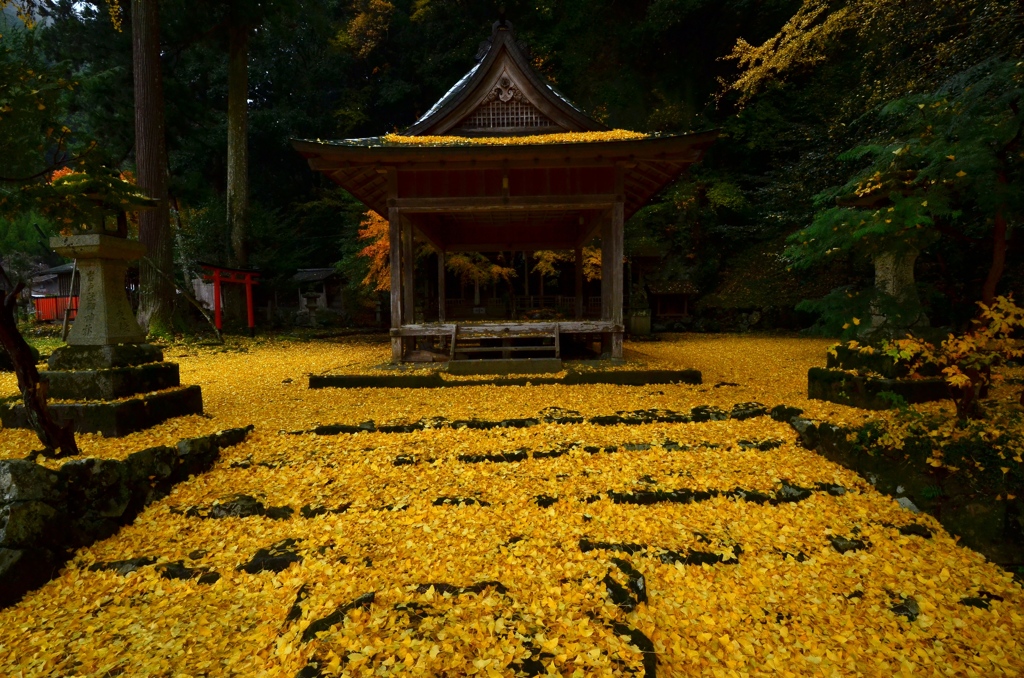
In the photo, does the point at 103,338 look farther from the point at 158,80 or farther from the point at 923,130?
the point at 158,80

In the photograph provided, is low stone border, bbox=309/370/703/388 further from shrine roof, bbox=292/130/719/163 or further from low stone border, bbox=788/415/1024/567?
shrine roof, bbox=292/130/719/163

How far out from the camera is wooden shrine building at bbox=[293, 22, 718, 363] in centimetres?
785

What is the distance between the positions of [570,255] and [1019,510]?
48.2ft

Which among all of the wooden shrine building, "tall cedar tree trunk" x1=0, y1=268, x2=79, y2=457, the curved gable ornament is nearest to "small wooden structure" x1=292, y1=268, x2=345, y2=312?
the wooden shrine building

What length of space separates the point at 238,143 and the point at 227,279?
18.8ft

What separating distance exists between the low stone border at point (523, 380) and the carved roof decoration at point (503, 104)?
17.7 ft

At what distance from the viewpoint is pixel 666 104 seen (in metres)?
18.4

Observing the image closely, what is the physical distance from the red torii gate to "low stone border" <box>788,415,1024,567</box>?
17.8m

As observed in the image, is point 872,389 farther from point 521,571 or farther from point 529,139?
point 529,139

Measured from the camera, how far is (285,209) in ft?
81.3

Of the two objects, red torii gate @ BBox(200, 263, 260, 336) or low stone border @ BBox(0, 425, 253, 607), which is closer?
low stone border @ BBox(0, 425, 253, 607)

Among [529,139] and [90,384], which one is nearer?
[90,384]

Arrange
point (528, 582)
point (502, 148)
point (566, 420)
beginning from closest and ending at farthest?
1. point (528, 582)
2. point (566, 420)
3. point (502, 148)

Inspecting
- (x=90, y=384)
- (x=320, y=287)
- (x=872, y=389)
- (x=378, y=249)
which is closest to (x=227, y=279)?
(x=378, y=249)
